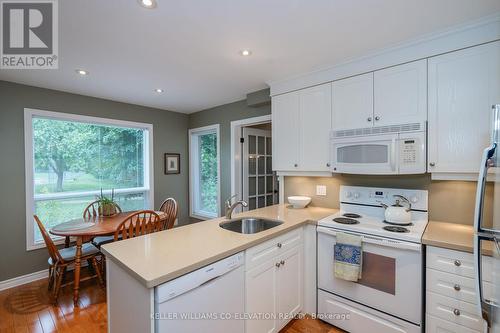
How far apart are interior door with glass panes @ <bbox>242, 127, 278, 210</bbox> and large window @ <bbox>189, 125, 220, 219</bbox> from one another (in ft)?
2.18

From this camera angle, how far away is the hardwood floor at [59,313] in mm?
2025

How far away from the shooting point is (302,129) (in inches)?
103

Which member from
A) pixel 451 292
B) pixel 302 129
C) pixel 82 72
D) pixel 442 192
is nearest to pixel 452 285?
pixel 451 292

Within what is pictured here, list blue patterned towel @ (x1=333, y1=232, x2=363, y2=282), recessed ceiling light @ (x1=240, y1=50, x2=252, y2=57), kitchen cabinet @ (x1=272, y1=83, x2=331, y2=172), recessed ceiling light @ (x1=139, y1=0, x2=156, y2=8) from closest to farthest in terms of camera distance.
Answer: recessed ceiling light @ (x1=139, y1=0, x2=156, y2=8), blue patterned towel @ (x1=333, y1=232, x2=363, y2=282), recessed ceiling light @ (x1=240, y1=50, x2=252, y2=57), kitchen cabinet @ (x1=272, y1=83, x2=331, y2=172)

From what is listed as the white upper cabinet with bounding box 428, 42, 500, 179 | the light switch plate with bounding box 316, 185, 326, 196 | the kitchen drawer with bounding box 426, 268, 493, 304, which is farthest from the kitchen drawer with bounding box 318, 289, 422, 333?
the white upper cabinet with bounding box 428, 42, 500, 179

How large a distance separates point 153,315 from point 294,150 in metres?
2.08

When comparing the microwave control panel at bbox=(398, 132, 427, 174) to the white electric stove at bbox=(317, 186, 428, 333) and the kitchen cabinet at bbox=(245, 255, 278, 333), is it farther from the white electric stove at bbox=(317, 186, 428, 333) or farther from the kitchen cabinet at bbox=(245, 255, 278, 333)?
the kitchen cabinet at bbox=(245, 255, 278, 333)

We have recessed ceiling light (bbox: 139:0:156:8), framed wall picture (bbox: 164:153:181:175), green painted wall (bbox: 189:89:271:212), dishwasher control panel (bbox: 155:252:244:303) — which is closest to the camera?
dishwasher control panel (bbox: 155:252:244:303)

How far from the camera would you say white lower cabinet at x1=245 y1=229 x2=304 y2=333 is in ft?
5.33

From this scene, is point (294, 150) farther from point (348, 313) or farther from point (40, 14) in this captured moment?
point (40, 14)

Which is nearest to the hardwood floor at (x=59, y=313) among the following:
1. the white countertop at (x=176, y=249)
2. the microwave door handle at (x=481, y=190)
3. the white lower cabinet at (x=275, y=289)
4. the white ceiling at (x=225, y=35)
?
the white lower cabinet at (x=275, y=289)

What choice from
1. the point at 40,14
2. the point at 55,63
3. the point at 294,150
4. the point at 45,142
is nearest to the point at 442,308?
the point at 294,150

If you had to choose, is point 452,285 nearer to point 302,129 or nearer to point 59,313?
point 302,129

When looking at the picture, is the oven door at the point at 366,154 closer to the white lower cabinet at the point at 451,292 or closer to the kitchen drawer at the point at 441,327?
the white lower cabinet at the point at 451,292
